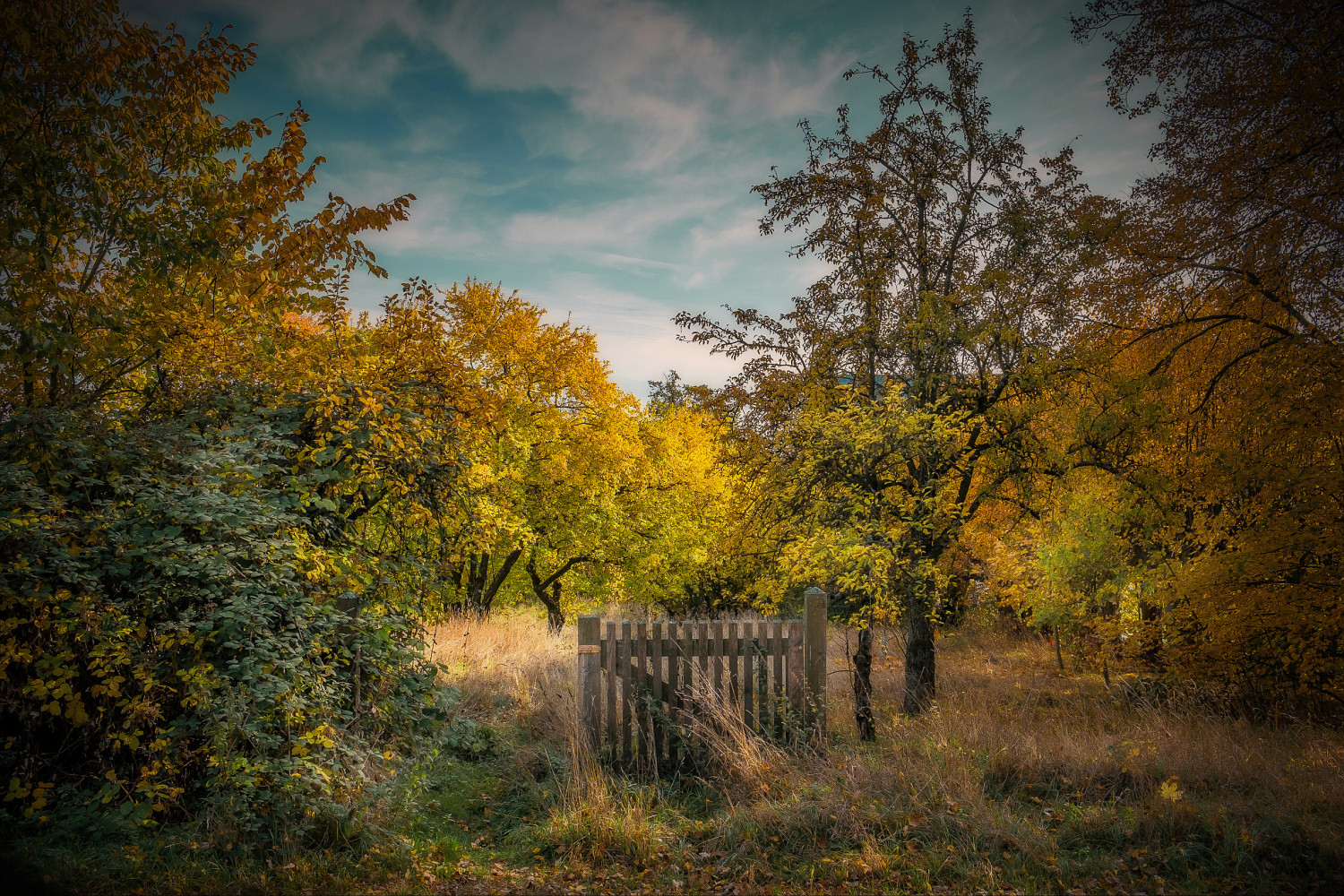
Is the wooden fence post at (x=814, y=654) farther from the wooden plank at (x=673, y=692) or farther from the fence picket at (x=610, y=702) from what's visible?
the fence picket at (x=610, y=702)

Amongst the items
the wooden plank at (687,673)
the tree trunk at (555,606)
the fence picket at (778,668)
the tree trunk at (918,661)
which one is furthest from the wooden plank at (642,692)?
the tree trunk at (555,606)

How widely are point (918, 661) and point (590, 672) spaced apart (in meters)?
5.11

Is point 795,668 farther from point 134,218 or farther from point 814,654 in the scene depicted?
point 134,218

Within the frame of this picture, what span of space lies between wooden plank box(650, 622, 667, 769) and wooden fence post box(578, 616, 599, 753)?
1.41 ft

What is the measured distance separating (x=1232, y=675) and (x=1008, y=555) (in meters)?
A: 3.83

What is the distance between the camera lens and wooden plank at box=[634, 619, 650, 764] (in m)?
6.15

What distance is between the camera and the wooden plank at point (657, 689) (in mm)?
6138

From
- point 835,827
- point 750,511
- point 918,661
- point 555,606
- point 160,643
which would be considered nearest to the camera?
point 160,643

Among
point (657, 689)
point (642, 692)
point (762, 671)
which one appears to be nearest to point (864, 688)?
point (762, 671)

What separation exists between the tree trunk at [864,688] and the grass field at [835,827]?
1.13m

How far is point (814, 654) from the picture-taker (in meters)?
6.42

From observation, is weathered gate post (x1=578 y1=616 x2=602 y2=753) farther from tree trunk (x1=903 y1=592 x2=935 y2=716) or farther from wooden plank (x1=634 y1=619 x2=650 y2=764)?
tree trunk (x1=903 y1=592 x2=935 y2=716)

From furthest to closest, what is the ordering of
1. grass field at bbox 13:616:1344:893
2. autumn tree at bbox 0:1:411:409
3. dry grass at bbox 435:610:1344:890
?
autumn tree at bbox 0:1:411:409 < dry grass at bbox 435:610:1344:890 < grass field at bbox 13:616:1344:893

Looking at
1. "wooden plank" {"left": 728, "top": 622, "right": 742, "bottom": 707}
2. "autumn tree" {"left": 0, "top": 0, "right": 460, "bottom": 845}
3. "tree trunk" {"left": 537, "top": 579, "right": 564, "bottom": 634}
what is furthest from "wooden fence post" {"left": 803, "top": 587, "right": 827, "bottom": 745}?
"tree trunk" {"left": 537, "top": 579, "right": 564, "bottom": 634}
